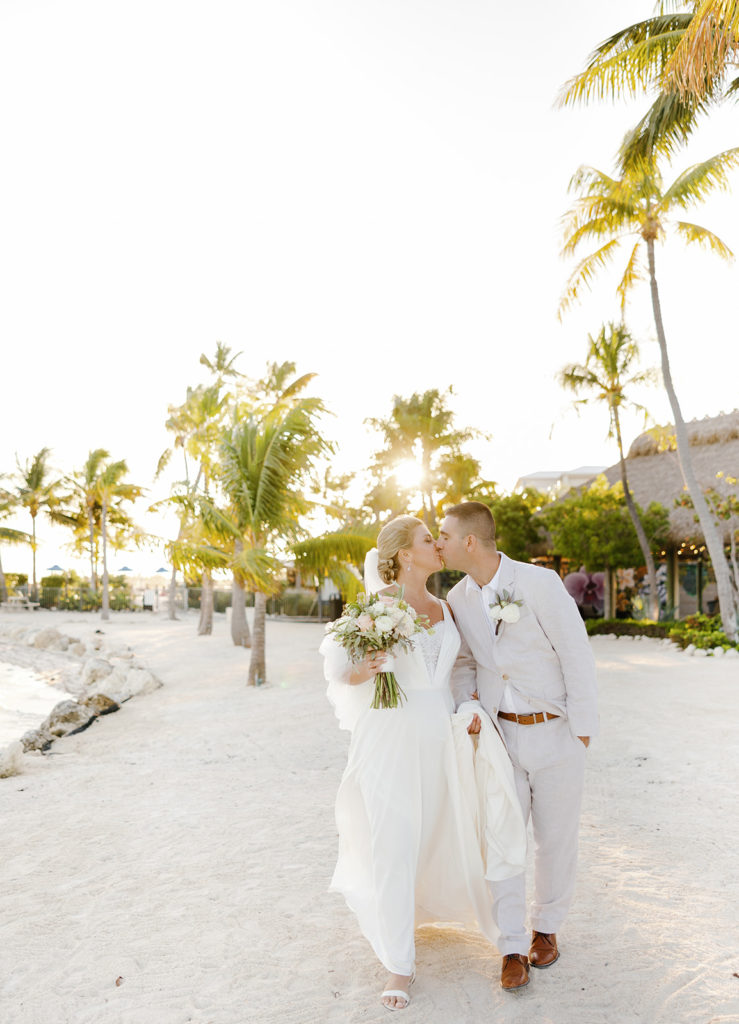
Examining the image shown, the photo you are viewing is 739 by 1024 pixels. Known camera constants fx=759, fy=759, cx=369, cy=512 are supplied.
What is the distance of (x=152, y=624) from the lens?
3191cm

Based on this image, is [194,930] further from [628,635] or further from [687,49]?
[628,635]

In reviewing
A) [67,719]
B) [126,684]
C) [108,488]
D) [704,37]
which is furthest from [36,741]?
[108,488]

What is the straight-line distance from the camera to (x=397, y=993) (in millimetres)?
2992

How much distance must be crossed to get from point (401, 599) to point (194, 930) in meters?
2.05

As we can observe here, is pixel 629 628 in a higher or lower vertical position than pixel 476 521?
lower

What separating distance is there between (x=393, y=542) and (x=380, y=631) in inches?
18.2

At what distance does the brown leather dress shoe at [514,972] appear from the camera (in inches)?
121

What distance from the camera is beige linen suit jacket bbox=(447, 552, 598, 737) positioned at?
3176 mm

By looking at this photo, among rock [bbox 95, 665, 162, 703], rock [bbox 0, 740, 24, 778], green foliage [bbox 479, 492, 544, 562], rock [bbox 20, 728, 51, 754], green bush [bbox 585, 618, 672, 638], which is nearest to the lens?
rock [bbox 0, 740, 24, 778]

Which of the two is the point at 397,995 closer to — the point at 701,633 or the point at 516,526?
the point at 701,633

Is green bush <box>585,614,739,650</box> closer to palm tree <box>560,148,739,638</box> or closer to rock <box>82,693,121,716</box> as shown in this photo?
palm tree <box>560,148,739,638</box>

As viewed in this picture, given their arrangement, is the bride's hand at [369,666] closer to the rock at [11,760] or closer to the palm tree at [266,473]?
the rock at [11,760]

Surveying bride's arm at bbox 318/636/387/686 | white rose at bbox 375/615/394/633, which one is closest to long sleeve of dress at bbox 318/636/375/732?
bride's arm at bbox 318/636/387/686

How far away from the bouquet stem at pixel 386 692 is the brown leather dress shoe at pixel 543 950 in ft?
3.96
